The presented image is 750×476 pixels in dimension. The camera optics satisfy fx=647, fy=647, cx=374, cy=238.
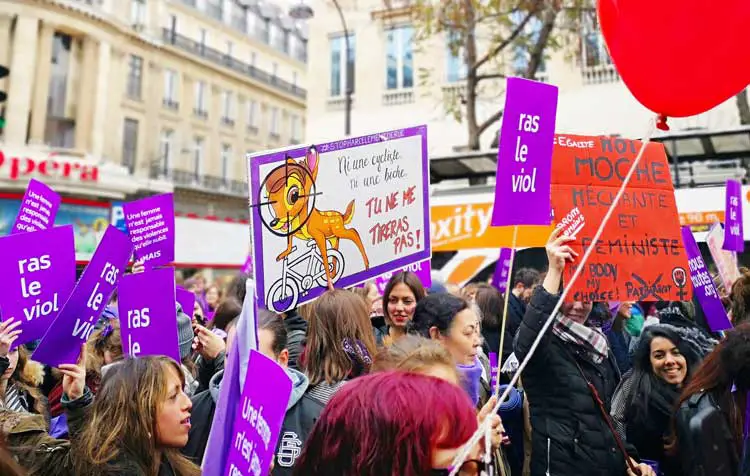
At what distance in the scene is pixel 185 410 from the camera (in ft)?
7.86

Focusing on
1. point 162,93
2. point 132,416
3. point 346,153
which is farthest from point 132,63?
point 132,416

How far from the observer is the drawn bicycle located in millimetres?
3818

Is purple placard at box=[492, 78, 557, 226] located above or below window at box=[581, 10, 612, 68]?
below

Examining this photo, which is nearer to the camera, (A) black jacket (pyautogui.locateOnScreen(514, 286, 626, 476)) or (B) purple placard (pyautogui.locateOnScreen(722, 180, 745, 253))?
(A) black jacket (pyautogui.locateOnScreen(514, 286, 626, 476))

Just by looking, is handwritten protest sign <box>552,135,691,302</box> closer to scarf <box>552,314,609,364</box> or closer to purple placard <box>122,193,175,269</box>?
scarf <box>552,314,609,364</box>

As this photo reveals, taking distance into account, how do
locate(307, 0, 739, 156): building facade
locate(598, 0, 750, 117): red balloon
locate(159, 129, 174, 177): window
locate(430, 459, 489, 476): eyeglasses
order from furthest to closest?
locate(159, 129, 174, 177): window < locate(307, 0, 739, 156): building facade < locate(598, 0, 750, 117): red balloon < locate(430, 459, 489, 476): eyeglasses

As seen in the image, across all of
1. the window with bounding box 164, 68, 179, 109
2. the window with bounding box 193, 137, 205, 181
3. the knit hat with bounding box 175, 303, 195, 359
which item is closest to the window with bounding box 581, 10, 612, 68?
the knit hat with bounding box 175, 303, 195, 359

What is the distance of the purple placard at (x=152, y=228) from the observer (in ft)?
18.2

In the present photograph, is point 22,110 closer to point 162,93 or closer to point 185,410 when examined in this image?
point 162,93

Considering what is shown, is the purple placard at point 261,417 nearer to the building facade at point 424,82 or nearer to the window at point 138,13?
the building facade at point 424,82

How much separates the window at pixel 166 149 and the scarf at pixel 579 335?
33.4m

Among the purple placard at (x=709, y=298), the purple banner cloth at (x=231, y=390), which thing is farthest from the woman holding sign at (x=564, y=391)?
the purple placard at (x=709, y=298)

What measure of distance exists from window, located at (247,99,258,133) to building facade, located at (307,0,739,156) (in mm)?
20880

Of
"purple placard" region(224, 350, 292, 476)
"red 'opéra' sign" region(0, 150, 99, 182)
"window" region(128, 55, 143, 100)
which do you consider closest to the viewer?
"purple placard" region(224, 350, 292, 476)
